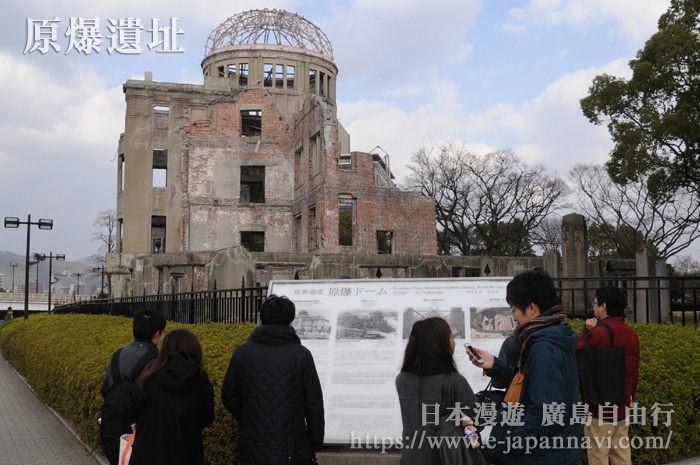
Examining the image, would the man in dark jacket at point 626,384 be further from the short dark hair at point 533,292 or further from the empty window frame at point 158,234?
the empty window frame at point 158,234

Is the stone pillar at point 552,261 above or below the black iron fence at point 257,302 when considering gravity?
above

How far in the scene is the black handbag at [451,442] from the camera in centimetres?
387

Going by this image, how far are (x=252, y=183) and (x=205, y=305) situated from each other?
32.0 meters

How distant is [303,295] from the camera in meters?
6.90

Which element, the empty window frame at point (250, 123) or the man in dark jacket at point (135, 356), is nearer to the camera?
the man in dark jacket at point (135, 356)

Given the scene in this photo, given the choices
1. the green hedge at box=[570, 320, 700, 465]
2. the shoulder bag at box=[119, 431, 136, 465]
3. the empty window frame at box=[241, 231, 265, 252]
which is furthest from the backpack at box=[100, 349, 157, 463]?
the empty window frame at box=[241, 231, 265, 252]

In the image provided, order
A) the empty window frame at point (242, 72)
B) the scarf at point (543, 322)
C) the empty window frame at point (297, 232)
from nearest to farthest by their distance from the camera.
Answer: the scarf at point (543, 322) → the empty window frame at point (297, 232) → the empty window frame at point (242, 72)

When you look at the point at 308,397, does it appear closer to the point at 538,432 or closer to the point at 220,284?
the point at 538,432

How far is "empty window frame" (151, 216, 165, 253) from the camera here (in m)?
40.7

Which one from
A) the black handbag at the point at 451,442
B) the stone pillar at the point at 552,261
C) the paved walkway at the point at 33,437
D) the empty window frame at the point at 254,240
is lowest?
the paved walkway at the point at 33,437

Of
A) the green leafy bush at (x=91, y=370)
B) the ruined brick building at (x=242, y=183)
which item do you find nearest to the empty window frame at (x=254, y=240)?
the ruined brick building at (x=242, y=183)

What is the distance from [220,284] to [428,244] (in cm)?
2255

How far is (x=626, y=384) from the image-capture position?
5395 mm

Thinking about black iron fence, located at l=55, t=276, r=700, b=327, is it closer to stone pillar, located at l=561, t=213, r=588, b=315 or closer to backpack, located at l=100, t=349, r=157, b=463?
stone pillar, located at l=561, t=213, r=588, b=315
